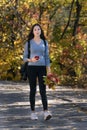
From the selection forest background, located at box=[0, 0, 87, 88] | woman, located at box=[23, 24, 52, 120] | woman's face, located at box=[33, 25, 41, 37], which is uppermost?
woman's face, located at box=[33, 25, 41, 37]

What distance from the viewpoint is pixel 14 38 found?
2352 centimetres

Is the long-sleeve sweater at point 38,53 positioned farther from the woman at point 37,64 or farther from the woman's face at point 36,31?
the woman's face at point 36,31

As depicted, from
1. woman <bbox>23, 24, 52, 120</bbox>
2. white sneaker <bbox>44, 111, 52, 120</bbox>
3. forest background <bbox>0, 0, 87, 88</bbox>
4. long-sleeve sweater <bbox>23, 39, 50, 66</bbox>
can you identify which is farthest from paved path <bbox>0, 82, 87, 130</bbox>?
forest background <bbox>0, 0, 87, 88</bbox>

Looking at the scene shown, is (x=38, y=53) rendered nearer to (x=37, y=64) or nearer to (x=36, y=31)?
(x=37, y=64)

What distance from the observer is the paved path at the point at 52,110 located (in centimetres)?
770

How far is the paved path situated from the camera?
25.3 feet

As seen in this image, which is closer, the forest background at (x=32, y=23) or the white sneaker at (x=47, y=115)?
the white sneaker at (x=47, y=115)

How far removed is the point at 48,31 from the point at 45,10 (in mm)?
1607

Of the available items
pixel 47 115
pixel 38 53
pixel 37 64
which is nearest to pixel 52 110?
pixel 47 115

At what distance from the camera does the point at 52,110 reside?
31.5ft

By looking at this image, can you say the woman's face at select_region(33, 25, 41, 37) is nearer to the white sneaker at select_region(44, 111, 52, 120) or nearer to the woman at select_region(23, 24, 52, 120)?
the woman at select_region(23, 24, 52, 120)

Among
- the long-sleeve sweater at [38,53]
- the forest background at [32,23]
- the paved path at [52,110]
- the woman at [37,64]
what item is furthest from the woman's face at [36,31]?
the forest background at [32,23]

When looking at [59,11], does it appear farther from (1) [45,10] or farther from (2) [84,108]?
(2) [84,108]

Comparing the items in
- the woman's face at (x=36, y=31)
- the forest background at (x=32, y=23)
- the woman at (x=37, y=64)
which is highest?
the woman's face at (x=36, y=31)
